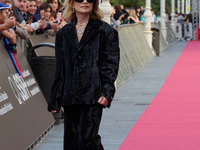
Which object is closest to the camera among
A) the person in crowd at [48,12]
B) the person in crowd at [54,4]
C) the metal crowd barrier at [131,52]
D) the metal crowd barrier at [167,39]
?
the person in crowd at [48,12]

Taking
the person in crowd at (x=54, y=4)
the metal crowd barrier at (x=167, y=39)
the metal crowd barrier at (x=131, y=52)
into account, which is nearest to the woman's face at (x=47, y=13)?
the person in crowd at (x=54, y=4)

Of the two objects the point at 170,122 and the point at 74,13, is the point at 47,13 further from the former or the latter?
the point at 74,13

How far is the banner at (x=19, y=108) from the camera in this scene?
561cm

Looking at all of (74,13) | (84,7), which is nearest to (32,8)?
(74,13)

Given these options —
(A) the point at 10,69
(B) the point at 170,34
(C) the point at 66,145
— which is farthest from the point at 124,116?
(B) the point at 170,34

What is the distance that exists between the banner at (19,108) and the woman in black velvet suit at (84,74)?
1060 mm

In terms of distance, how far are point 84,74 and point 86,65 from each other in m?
0.08

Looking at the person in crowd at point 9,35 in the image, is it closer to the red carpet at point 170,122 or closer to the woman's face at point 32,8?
the red carpet at point 170,122

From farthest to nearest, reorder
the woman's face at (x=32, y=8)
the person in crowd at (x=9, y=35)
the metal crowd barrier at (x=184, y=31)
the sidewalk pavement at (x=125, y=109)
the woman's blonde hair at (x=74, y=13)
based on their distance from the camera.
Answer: the metal crowd barrier at (x=184, y=31) < the woman's face at (x=32, y=8) < the sidewalk pavement at (x=125, y=109) < the person in crowd at (x=9, y=35) < the woman's blonde hair at (x=74, y=13)

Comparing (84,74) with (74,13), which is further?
(74,13)

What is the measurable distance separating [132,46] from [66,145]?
11.4m

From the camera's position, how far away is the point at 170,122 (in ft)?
27.0

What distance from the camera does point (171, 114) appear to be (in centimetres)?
894

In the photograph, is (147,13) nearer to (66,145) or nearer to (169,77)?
(169,77)
